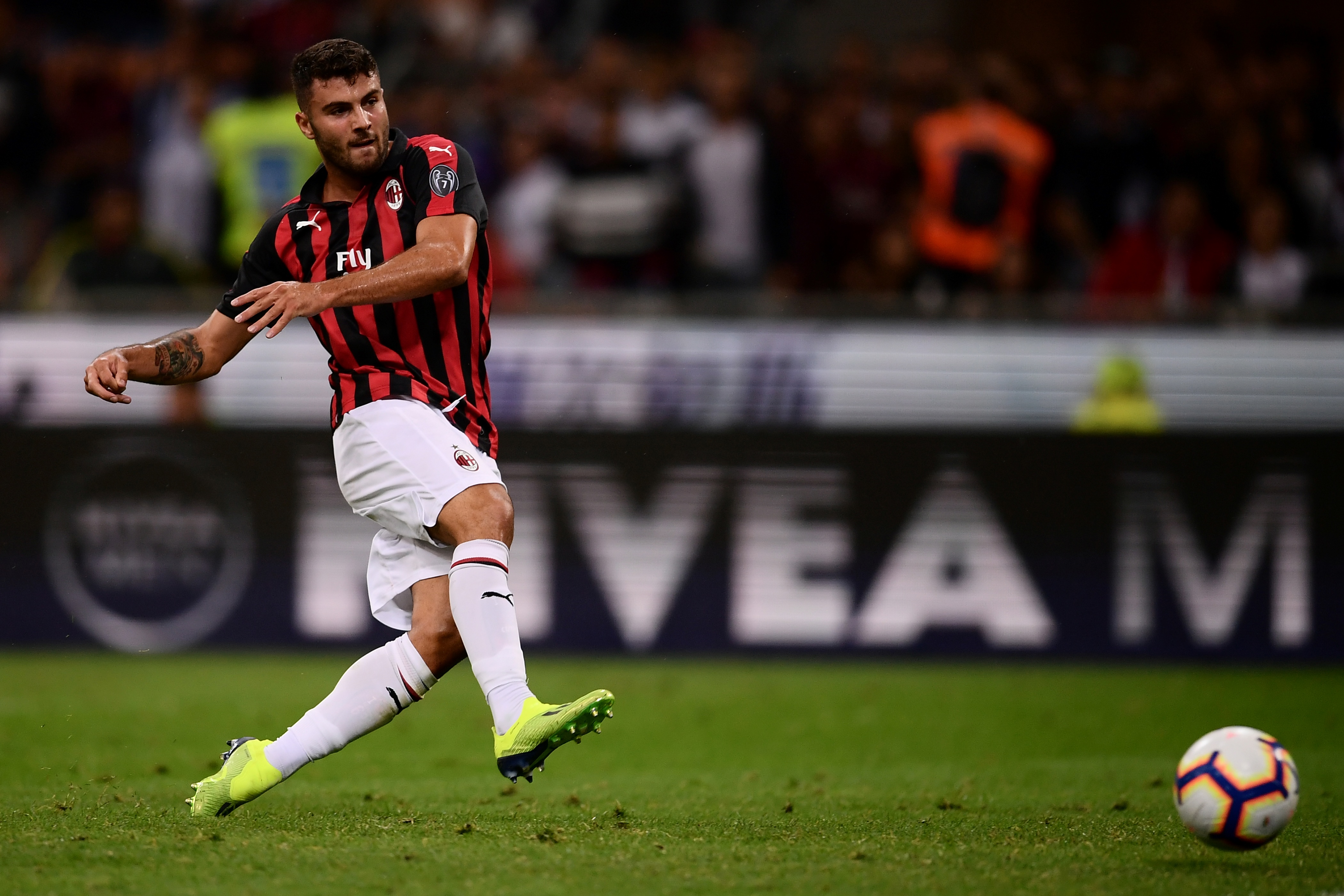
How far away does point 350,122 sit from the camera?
16.3ft

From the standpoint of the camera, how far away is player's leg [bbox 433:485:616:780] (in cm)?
455

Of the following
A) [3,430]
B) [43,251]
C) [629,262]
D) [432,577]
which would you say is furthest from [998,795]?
[43,251]

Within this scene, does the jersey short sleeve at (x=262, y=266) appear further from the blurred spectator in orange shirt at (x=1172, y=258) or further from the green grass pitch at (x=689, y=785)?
the blurred spectator in orange shirt at (x=1172, y=258)

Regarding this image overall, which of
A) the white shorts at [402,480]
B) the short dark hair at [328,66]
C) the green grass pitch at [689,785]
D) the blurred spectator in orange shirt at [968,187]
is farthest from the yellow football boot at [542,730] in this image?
the blurred spectator in orange shirt at [968,187]

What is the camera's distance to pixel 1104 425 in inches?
407

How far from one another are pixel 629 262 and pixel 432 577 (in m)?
6.50

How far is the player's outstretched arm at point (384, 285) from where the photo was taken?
4676mm

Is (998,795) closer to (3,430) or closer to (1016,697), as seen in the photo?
(1016,697)

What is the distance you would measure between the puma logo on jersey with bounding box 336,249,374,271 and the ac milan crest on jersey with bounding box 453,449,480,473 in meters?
0.66

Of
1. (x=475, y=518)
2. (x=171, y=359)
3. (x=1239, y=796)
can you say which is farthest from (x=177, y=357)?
(x=1239, y=796)

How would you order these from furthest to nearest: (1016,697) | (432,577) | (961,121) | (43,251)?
(43,251) → (961,121) → (1016,697) → (432,577)

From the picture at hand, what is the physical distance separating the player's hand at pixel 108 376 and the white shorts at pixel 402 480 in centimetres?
65

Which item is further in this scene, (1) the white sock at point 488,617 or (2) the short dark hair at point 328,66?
(2) the short dark hair at point 328,66

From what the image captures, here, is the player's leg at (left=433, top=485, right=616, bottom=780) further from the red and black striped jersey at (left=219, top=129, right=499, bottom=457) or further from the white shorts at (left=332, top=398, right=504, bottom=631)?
the red and black striped jersey at (left=219, top=129, right=499, bottom=457)
